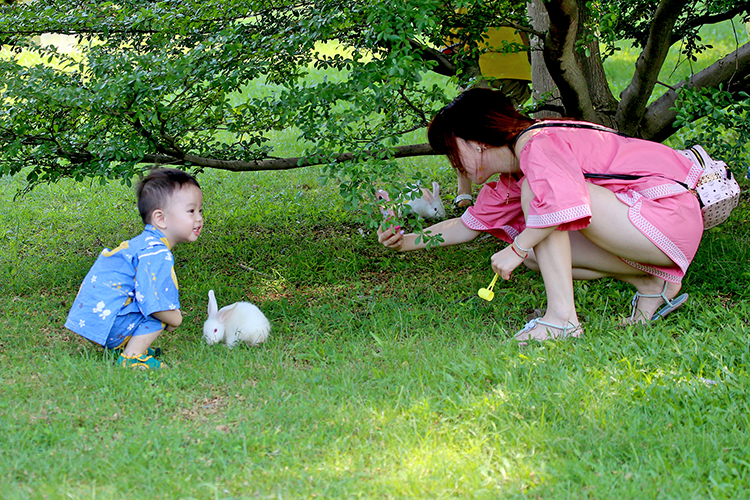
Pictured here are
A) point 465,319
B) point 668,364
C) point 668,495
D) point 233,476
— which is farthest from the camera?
point 465,319

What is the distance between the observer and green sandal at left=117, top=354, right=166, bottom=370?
9.53 ft

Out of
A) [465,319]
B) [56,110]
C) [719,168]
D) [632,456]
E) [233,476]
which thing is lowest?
[465,319]

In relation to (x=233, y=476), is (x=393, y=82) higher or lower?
higher

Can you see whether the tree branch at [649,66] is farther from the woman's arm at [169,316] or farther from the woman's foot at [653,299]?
the woman's arm at [169,316]

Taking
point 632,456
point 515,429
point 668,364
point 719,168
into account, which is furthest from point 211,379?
point 719,168

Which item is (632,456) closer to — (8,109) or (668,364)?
(668,364)

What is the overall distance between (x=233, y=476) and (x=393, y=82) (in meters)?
1.65

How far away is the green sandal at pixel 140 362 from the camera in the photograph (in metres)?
2.91

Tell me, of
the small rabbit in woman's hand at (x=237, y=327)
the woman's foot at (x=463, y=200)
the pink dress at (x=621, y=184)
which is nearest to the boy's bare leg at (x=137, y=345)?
the small rabbit in woman's hand at (x=237, y=327)

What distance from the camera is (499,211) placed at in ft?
11.1

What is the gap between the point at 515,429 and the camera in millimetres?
2260

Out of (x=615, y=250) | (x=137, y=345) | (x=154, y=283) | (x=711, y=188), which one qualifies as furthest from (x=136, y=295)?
(x=711, y=188)

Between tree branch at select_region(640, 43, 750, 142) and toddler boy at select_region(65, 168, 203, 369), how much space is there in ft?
8.67

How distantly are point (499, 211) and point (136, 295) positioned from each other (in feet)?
5.65
